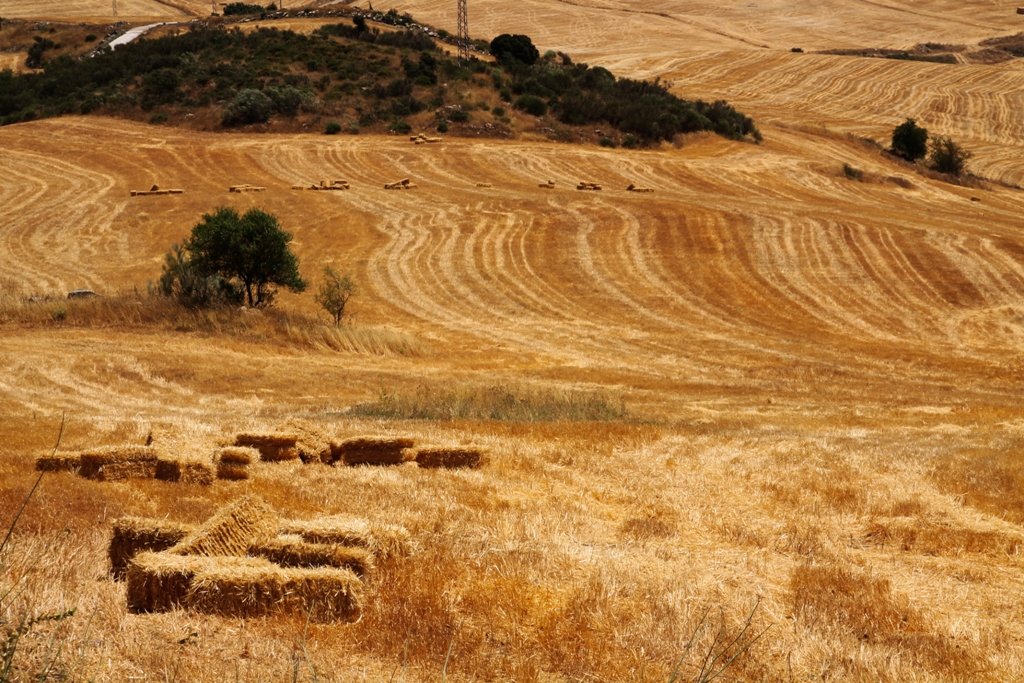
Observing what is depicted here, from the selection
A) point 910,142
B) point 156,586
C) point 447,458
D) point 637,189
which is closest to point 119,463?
point 447,458

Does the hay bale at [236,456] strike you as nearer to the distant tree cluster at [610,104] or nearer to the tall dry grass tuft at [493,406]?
the tall dry grass tuft at [493,406]

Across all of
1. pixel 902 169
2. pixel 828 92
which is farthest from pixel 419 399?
pixel 828 92

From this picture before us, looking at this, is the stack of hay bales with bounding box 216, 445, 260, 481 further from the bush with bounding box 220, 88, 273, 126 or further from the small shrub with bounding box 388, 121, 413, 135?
the bush with bounding box 220, 88, 273, 126

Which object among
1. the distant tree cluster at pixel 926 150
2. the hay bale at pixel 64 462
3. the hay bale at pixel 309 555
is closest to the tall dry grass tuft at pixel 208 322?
the hay bale at pixel 64 462

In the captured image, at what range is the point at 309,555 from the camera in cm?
727

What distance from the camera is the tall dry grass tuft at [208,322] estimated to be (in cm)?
2605

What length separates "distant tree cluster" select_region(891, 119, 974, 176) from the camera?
62.8 m

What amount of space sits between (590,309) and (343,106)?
36.3 metres

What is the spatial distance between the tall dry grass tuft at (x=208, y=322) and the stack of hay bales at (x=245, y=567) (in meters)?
18.4

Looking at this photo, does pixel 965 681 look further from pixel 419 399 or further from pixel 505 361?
pixel 505 361

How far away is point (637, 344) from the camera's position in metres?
29.4

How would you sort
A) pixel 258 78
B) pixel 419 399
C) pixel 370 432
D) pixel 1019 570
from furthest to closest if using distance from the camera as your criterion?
pixel 258 78, pixel 419 399, pixel 370 432, pixel 1019 570

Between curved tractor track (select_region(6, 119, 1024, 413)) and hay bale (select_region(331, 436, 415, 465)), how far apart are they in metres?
12.0

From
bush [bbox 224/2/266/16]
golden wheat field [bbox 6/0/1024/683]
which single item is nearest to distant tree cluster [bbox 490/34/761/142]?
golden wheat field [bbox 6/0/1024/683]
